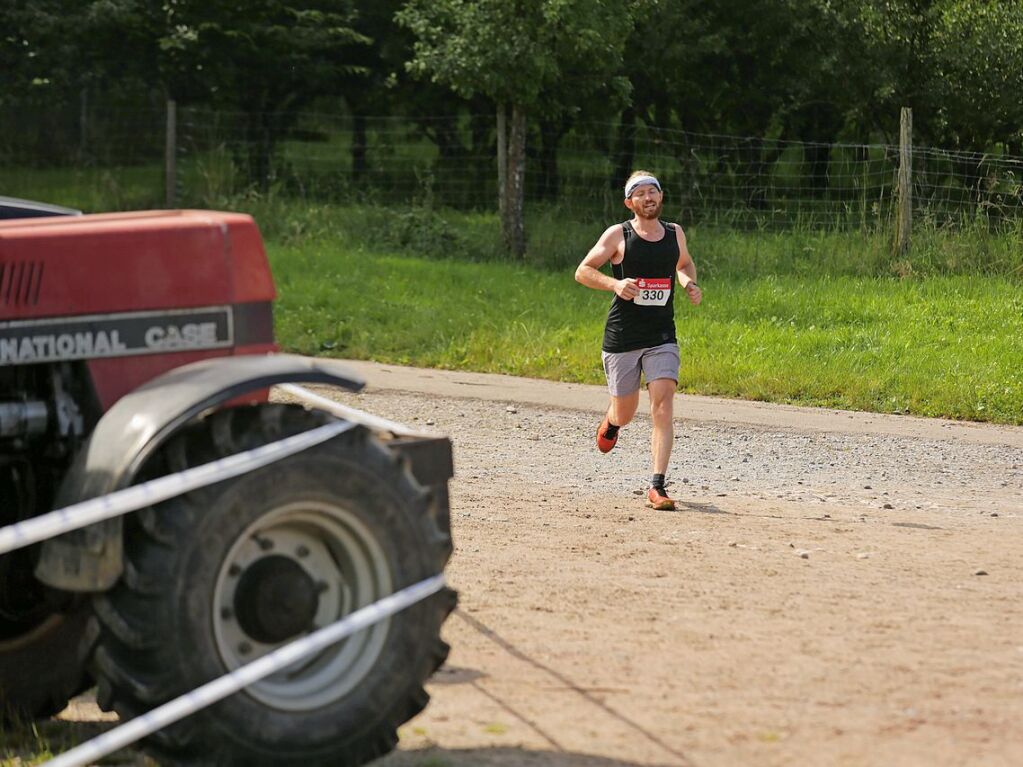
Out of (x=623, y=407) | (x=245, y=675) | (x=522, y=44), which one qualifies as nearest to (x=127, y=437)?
(x=245, y=675)

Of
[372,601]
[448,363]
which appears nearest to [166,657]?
[372,601]

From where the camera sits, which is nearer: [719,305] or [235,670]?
[235,670]

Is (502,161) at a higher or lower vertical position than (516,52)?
lower

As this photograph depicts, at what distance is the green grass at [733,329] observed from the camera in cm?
1310

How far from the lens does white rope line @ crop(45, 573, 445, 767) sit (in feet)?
14.0

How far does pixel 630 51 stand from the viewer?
27.1 m

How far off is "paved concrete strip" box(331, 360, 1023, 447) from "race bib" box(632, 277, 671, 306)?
→ 2483mm

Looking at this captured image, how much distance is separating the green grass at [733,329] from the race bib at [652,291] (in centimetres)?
360

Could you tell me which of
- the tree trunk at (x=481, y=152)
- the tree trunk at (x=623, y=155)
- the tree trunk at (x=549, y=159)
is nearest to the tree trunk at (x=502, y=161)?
the tree trunk at (x=549, y=159)

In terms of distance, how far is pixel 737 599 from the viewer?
694 cm

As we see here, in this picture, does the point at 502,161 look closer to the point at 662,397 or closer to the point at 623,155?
the point at 623,155

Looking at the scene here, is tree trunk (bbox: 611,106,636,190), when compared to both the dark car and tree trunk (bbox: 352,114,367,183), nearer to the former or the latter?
tree trunk (bbox: 352,114,367,183)

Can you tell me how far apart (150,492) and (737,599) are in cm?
323

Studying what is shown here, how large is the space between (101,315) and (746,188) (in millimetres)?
17218
